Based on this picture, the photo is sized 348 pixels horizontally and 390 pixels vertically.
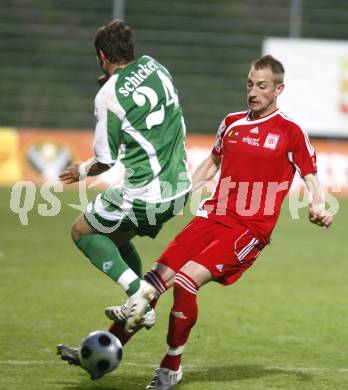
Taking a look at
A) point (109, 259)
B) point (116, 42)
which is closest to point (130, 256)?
point (109, 259)

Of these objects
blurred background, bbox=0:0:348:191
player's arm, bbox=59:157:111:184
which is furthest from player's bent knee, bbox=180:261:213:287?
blurred background, bbox=0:0:348:191

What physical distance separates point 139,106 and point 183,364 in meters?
1.92

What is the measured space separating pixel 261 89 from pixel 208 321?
2.66m

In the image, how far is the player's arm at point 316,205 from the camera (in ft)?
20.3

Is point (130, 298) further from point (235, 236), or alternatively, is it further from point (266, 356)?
point (266, 356)

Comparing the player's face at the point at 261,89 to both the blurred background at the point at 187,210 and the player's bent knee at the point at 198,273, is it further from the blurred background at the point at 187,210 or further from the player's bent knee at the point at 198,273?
the blurred background at the point at 187,210

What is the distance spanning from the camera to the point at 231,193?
6.49 metres

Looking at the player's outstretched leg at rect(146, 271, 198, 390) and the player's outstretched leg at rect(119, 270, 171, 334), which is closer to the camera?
the player's outstretched leg at rect(119, 270, 171, 334)

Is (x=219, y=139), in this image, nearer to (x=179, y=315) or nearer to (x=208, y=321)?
(x=179, y=315)

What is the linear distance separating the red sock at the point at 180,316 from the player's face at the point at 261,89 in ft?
4.07

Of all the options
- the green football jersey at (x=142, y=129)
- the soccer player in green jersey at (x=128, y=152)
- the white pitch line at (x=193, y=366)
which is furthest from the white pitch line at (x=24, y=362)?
the green football jersey at (x=142, y=129)

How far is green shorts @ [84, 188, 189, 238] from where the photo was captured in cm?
618

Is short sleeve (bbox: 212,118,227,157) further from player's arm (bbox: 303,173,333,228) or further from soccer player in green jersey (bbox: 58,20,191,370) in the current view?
player's arm (bbox: 303,173,333,228)

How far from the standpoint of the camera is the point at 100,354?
5902mm
